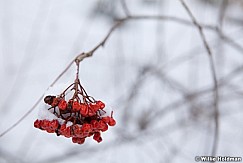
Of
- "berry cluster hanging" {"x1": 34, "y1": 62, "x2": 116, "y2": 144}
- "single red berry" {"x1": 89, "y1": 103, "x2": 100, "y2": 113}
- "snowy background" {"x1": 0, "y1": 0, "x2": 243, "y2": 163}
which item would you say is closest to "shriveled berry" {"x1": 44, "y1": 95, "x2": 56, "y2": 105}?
"berry cluster hanging" {"x1": 34, "y1": 62, "x2": 116, "y2": 144}

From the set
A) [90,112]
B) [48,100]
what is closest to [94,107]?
[90,112]

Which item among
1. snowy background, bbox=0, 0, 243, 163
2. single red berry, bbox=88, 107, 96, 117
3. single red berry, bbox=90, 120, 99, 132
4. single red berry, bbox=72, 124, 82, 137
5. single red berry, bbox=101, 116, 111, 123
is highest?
snowy background, bbox=0, 0, 243, 163

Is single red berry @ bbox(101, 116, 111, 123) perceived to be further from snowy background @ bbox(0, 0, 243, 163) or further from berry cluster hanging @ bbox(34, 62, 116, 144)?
snowy background @ bbox(0, 0, 243, 163)

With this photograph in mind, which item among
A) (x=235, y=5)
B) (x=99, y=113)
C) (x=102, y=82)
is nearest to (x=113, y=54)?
(x=102, y=82)

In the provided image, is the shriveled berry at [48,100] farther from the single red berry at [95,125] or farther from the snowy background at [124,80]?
the snowy background at [124,80]

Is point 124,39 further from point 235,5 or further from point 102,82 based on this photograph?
point 235,5

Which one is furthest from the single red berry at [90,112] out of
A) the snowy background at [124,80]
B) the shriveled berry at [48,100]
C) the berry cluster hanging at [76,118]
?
the snowy background at [124,80]

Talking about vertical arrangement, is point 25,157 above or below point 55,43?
below
